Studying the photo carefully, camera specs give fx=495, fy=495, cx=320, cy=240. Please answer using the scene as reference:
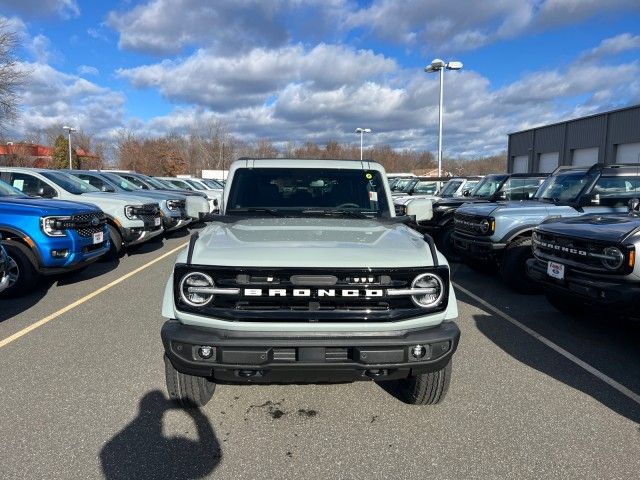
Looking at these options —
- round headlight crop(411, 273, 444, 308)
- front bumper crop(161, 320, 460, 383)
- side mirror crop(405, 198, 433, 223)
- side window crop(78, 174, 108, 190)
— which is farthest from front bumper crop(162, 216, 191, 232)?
round headlight crop(411, 273, 444, 308)

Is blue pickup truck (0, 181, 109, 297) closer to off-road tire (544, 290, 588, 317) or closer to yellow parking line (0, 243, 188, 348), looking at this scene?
yellow parking line (0, 243, 188, 348)

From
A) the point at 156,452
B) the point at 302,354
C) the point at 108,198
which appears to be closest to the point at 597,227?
the point at 302,354

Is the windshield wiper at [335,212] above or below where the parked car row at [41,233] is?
above

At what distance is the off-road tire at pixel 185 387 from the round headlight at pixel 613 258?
3.67 metres

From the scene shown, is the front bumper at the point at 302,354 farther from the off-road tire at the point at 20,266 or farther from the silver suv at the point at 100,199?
the silver suv at the point at 100,199

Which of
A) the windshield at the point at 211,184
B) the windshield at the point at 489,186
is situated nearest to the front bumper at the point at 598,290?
the windshield at the point at 489,186

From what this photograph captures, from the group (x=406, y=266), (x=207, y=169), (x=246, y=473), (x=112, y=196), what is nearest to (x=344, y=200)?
(x=406, y=266)

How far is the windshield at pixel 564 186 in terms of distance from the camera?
7754 mm

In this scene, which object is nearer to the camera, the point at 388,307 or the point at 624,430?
the point at 388,307

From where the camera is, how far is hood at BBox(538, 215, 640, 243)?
15.0ft

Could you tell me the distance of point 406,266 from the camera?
3.01 m

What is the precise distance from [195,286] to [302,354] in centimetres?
78

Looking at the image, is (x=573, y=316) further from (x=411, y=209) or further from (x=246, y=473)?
(x=246, y=473)

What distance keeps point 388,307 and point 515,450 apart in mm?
1189
